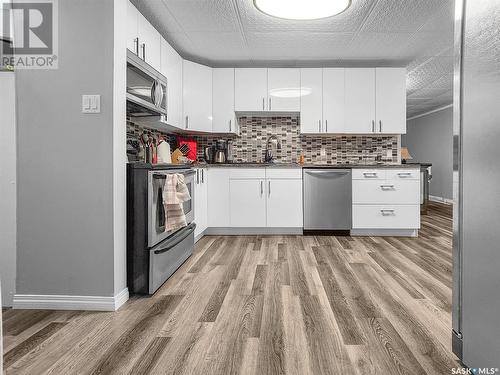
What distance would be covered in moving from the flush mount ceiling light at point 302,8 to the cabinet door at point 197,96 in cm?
161

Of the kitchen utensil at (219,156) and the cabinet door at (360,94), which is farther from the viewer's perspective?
the kitchen utensil at (219,156)

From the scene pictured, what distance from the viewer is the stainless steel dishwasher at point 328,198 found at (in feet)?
13.8

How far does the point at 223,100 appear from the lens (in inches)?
179

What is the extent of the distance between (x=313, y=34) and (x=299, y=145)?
1.67m

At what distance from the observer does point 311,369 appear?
4.55ft

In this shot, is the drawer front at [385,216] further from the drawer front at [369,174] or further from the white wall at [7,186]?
the white wall at [7,186]

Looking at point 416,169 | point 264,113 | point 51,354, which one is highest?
point 264,113

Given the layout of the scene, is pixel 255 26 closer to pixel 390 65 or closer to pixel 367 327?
pixel 390 65

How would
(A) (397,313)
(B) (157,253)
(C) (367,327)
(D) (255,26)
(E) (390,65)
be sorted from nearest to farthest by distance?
(C) (367,327) < (A) (397,313) < (B) (157,253) < (D) (255,26) < (E) (390,65)

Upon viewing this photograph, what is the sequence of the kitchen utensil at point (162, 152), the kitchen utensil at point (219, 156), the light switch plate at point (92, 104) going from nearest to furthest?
the light switch plate at point (92, 104) < the kitchen utensil at point (162, 152) < the kitchen utensil at point (219, 156)

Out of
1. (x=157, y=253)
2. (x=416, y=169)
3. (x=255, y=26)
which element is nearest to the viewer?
(x=157, y=253)

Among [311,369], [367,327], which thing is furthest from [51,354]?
[367,327]

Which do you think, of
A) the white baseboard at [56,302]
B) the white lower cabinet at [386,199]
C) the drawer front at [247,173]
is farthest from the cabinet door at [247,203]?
the white baseboard at [56,302]

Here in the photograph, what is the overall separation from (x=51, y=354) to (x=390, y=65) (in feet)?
15.1
